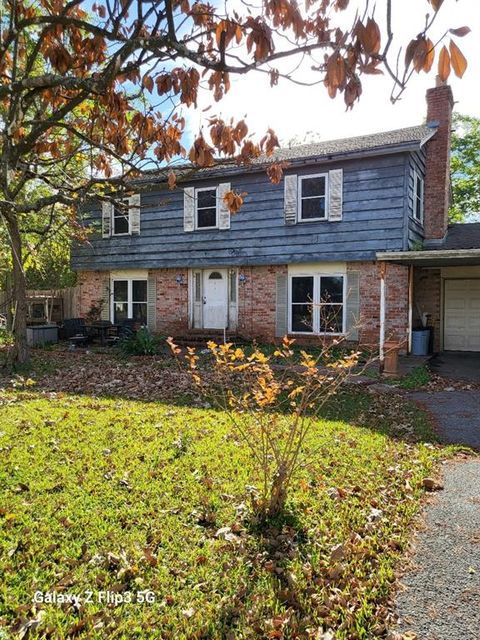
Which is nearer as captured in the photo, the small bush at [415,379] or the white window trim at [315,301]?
the small bush at [415,379]

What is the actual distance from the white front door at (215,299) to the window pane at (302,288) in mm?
2542

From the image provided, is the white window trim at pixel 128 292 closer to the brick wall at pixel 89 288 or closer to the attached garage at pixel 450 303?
the brick wall at pixel 89 288

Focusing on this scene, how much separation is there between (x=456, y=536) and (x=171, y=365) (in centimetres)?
873

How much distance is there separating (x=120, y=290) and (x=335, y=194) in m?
9.13

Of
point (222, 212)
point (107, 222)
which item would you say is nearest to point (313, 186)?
point (222, 212)

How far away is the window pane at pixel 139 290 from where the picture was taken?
17.6 metres

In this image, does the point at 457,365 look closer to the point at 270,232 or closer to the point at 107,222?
the point at 270,232

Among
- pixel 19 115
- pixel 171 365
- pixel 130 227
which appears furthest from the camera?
pixel 130 227

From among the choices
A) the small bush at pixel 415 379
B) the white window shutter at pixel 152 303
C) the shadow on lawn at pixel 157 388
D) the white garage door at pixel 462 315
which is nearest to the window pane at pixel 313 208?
the white garage door at pixel 462 315

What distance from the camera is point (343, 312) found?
13891 mm

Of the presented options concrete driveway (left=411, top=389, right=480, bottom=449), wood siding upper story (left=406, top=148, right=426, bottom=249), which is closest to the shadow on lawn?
concrete driveway (left=411, top=389, right=480, bottom=449)

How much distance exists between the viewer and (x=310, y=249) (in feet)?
46.0

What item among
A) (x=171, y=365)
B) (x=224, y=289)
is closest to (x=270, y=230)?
(x=224, y=289)

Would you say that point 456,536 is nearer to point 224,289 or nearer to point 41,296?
point 224,289
